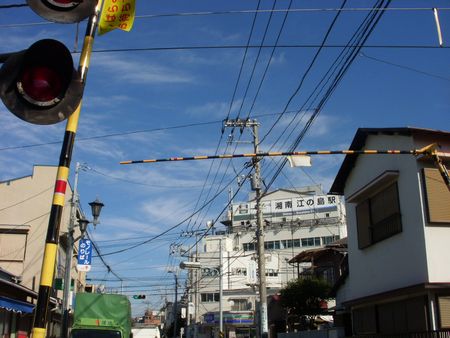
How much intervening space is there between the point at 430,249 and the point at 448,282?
0.98 meters

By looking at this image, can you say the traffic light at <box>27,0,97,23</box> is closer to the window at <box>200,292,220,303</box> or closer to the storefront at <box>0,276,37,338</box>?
the storefront at <box>0,276,37,338</box>

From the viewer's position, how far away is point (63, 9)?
194 inches

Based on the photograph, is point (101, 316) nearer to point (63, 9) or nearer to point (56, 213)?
point (56, 213)

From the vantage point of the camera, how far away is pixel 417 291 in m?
14.8

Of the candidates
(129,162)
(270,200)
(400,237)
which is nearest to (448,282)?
(400,237)

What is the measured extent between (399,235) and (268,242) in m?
77.6

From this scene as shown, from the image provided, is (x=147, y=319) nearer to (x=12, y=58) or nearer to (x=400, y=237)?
(x=400, y=237)

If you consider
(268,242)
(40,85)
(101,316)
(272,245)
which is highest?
(268,242)

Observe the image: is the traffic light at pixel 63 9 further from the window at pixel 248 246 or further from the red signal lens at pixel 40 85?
the window at pixel 248 246

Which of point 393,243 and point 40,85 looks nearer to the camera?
point 40,85

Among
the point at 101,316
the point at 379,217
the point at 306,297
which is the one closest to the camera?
the point at 379,217

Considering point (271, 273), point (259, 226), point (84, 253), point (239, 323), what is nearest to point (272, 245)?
point (271, 273)

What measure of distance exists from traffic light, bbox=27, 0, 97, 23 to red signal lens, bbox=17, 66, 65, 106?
0.55 metres

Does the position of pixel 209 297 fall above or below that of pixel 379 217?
above
